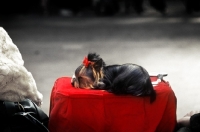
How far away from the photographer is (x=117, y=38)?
6.84 meters

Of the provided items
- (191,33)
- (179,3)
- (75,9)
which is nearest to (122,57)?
(191,33)

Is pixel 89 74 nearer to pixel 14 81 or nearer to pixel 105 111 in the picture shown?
pixel 105 111

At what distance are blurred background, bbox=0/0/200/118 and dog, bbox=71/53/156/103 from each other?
98 cm

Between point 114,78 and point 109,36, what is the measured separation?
13.7ft

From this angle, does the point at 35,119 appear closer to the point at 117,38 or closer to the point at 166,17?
the point at 117,38

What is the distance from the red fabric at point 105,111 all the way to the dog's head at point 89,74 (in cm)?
7

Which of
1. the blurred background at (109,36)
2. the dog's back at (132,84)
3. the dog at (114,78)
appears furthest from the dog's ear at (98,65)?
the blurred background at (109,36)

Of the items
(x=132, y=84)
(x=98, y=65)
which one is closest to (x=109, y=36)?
(x=98, y=65)

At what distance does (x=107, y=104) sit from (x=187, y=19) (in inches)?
231

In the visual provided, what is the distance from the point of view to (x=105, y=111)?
9.08 ft

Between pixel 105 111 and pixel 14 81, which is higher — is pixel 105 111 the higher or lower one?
the lower one

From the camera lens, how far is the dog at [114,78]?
2.78 metres

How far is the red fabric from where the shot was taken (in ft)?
9.07

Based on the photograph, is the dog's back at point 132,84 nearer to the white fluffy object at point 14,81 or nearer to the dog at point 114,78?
the dog at point 114,78
